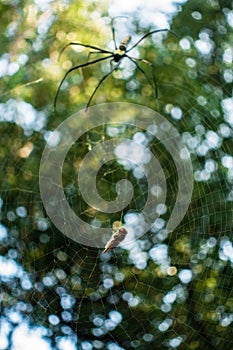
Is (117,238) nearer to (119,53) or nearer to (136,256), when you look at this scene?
(119,53)

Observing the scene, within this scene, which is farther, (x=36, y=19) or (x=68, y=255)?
(x=68, y=255)

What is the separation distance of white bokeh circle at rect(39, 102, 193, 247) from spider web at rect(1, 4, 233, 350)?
7 cm

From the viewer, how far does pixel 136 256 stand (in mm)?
4008

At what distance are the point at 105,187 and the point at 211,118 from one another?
1009 mm

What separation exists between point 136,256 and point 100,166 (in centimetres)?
77

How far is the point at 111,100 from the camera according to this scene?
4.37 meters

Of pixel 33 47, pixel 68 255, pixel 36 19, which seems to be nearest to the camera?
pixel 36 19

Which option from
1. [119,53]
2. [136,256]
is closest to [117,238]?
[119,53]

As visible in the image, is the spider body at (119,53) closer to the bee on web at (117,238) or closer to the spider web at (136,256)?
the spider web at (136,256)

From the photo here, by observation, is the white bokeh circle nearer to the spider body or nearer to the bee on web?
the spider body

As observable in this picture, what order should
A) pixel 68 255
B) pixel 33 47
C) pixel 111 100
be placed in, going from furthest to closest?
pixel 111 100 < pixel 33 47 < pixel 68 255

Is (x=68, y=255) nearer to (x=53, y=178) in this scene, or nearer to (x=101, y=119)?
(x=53, y=178)

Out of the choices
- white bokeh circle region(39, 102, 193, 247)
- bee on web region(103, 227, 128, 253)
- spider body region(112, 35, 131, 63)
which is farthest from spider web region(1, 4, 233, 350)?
bee on web region(103, 227, 128, 253)

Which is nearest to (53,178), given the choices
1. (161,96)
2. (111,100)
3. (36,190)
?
(36,190)
